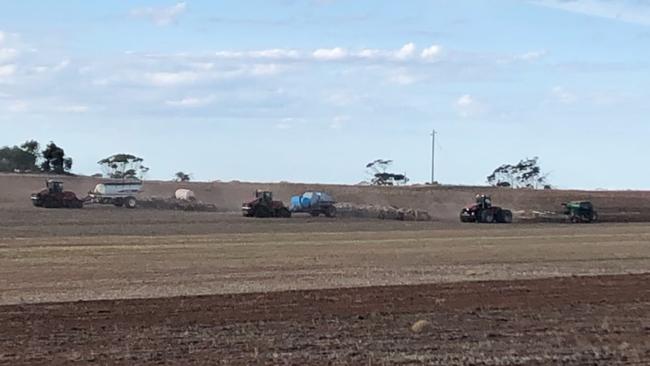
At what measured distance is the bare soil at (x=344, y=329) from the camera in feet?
57.9

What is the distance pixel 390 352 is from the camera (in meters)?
18.1

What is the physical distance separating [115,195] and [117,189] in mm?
590

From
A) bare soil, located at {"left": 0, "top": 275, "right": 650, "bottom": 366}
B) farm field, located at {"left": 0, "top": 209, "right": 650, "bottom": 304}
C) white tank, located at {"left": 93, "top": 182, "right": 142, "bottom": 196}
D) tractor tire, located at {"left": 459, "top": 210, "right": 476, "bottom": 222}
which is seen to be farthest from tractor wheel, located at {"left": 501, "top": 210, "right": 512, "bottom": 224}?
bare soil, located at {"left": 0, "top": 275, "right": 650, "bottom": 366}

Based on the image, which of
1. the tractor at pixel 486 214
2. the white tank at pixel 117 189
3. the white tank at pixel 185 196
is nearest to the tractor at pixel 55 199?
the white tank at pixel 117 189

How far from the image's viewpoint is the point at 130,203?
9381cm

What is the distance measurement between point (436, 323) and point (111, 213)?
6403 cm

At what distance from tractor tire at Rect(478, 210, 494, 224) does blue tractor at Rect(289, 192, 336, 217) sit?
1099 cm

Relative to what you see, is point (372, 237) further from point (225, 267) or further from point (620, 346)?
point (620, 346)

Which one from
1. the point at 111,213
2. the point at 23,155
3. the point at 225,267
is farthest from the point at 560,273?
the point at 23,155

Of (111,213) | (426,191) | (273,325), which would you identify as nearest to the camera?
(273,325)

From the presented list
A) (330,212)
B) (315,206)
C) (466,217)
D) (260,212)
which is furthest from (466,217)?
(260,212)

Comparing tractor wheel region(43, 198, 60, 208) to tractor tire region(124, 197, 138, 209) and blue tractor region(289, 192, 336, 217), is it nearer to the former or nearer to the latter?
tractor tire region(124, 197, 138, 209)

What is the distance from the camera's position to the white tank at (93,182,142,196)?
9369 centimetres

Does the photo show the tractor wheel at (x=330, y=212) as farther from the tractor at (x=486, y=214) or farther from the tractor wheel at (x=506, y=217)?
the tractor wheel at (x=506, y=217)
